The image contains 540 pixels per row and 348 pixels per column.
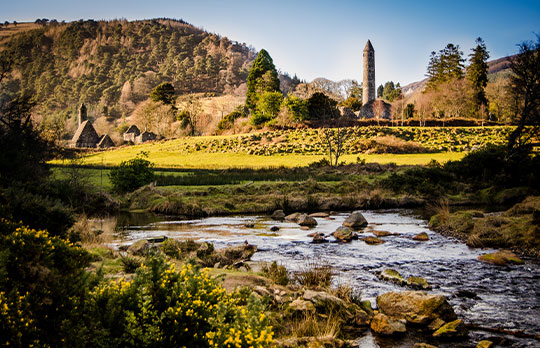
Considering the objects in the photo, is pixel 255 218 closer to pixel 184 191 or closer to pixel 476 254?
pixel 184 191

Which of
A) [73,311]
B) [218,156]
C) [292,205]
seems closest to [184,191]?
[292,205]

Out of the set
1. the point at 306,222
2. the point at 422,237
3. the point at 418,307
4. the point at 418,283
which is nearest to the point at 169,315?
the point at 418,307

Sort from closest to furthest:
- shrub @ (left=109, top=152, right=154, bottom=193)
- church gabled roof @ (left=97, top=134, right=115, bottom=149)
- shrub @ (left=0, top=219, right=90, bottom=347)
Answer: shrub @ (left=0, top=219, right=90, bottom=347) < shrub @ (left=109, top=152, right=154, bottom=193) < church gabled roof @ (left=97, top=134, right=115, bottom=149)

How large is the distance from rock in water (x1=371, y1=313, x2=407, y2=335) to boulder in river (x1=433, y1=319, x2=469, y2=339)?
65 cm

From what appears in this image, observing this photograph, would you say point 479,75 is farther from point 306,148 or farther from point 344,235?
point 344,235

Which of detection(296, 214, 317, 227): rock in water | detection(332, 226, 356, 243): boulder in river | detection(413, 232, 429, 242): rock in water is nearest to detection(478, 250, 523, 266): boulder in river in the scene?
detection(413, 232, 429, 242): rock in water

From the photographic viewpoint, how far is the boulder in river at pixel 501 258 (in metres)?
14.1

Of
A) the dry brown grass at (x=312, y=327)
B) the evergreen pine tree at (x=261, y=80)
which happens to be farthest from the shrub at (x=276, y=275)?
the evergreen pine tree at (x=261, y=80)

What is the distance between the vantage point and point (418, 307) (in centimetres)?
940

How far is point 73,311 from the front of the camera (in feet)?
16.3

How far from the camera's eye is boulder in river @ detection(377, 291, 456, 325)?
9.14 m

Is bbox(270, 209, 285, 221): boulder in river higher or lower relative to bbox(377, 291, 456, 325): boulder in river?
lower

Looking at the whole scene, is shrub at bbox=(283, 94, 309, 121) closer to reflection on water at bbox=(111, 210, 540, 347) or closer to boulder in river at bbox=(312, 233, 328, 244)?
reflection on water at bbox=(111, 210, 540, 347)

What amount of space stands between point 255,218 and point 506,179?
67.0ft
